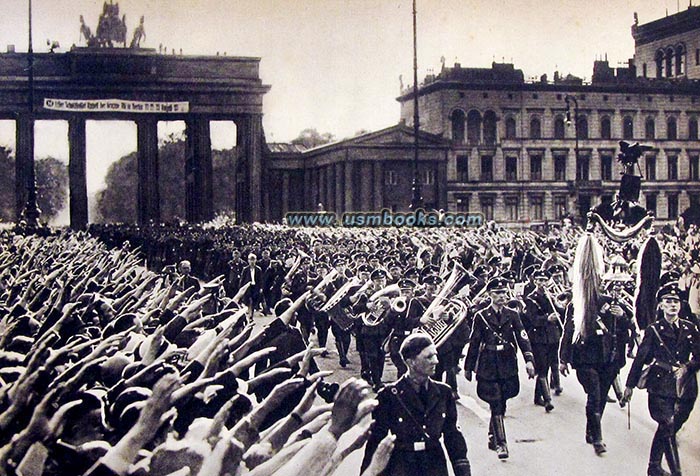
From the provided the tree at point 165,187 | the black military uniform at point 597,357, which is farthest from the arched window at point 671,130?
the tree at point 165,187

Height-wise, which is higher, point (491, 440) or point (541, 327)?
point (541, 327)

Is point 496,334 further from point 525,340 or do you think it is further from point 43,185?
point 43,185

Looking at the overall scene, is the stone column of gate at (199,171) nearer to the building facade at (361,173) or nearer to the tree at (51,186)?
the building facade at (361,173)

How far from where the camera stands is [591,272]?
10.3 meters

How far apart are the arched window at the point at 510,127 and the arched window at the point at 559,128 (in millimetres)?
3547

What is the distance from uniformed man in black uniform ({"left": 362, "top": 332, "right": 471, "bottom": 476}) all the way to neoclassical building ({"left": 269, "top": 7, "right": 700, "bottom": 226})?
A: 159 ft

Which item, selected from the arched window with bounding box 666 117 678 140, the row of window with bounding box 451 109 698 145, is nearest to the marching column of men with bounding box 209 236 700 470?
the arched window with bounding box 666 117 678 140

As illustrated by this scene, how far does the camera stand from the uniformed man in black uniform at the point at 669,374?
812 centimetres

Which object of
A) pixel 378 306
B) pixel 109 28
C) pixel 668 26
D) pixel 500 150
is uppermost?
pixel 500 150

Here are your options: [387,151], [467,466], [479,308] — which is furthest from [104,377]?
[387,151]

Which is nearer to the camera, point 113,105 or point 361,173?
point 113,105

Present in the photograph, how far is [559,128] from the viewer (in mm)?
64062

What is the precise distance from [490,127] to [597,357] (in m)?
58.6

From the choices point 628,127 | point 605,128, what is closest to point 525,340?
point 628,127
